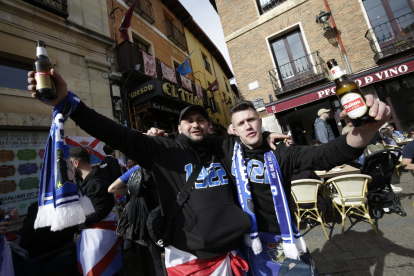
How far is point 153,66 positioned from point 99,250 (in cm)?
794

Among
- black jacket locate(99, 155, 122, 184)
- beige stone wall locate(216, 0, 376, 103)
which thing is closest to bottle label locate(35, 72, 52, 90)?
black jacket locate(99, 155, 122, 184)

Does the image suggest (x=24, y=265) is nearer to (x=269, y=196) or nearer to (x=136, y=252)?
(x=136, y=252)

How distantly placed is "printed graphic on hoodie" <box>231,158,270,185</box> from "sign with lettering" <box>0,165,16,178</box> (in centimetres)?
588

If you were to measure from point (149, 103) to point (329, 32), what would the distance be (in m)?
9.39

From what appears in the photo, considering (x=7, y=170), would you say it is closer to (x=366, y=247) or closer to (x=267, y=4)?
(x=366, y=247)

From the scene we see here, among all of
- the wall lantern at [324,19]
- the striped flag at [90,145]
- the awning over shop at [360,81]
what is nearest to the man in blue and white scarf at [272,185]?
the striped flag at [90,145]

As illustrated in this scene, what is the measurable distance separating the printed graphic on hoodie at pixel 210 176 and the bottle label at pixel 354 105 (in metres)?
1.01

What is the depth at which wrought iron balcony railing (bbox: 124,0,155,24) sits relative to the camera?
9.61 m

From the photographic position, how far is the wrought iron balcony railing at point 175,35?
12.2 metres

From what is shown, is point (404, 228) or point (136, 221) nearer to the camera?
point (136, 221)

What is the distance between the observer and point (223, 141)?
1.90 metres

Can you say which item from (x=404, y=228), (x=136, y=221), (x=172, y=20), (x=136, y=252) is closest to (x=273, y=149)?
(x=136, y=221)

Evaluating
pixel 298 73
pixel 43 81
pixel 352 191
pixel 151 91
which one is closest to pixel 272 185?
pixel 43 81

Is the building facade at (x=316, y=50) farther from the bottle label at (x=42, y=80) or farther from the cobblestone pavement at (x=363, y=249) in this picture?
the bottle label at (x=42, y=80)
